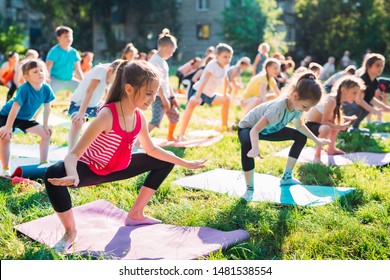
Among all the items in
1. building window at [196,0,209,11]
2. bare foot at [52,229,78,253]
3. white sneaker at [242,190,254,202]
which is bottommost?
white sneaker at [242,190,254,202]

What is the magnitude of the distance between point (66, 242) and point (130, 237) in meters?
0.45

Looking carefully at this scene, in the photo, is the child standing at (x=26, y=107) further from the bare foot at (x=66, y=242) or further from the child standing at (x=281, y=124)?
the child standing at (x=281, y=124)

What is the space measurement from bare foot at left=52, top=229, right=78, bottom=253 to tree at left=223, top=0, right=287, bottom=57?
27844mm

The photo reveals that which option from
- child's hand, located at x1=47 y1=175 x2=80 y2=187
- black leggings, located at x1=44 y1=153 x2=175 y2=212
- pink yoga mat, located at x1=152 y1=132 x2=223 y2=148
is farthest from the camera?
pink yoga mat, located at x1=152 y1=132 x2=223 y2=148

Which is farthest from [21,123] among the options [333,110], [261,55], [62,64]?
[261,55]

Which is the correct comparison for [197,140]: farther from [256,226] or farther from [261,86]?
[256,226]

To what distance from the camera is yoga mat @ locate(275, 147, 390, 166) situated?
20.2ft

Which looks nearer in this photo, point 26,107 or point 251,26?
point 26,107

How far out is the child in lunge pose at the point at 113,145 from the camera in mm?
3305

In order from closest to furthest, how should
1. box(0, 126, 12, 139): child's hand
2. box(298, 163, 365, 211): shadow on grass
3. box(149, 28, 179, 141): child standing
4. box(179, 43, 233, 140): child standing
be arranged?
1. box(298, 163, 365, 211): shadow on grass
2. box(0, 126, 12, 139): child's hand
3. box(149, 28, 179, 141): child standing
4. box(179, 43, 233, 140): child standing

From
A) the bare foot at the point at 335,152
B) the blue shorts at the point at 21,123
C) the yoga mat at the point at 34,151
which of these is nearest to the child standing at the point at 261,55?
the bare foot at the point at 335,152

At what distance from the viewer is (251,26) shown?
30.8 meters

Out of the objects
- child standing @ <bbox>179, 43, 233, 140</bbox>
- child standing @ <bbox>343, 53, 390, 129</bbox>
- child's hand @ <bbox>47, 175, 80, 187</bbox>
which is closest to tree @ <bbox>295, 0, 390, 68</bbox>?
child standing @ <bbox>343, 53, 390, 129</bbox>

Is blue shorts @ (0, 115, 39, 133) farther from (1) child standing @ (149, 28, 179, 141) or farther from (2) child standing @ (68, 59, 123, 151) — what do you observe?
(1) child standing @ (149, 28, 179, 141)
